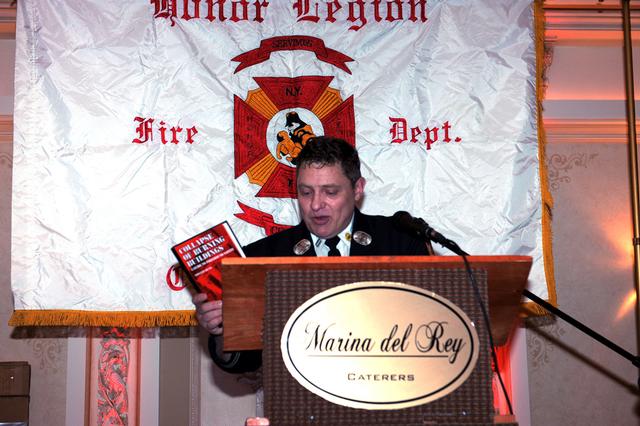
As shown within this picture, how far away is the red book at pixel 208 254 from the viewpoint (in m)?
1.80

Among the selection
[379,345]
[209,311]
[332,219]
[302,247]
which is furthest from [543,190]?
[379,345]

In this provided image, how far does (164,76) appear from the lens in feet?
10.5

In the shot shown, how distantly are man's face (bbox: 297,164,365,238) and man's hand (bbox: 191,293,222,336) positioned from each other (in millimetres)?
698

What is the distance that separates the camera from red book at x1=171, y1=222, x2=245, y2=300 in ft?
5.90

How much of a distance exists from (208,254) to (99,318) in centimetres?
145

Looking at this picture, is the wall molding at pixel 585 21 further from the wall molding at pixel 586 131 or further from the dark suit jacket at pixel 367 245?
the dark suit jacket at pixel 367 245

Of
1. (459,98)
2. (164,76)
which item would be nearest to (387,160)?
(459,98)

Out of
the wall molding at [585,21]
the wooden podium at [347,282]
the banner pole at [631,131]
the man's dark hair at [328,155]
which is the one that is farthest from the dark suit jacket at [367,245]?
the wall molding at [585,21]

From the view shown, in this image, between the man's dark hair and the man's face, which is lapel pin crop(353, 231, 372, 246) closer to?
the man's face

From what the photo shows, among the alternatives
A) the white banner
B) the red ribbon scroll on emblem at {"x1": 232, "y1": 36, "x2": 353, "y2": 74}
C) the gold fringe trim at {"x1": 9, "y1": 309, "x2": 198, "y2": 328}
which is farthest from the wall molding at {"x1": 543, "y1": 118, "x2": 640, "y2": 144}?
the gold fringe trim at {"x1": 9, "y1": 309, "x2": 198, "y2": 328}

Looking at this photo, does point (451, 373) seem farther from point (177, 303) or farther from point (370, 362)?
point (177, 303)

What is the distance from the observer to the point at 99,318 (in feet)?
10.1

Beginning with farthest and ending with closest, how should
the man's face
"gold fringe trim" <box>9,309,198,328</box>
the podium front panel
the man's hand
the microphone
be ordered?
"gold fringe trim" <box>9,309,198,328</box>
the man's face
the man's hand
the microphone
the podium front panel

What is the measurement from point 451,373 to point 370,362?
154mm
